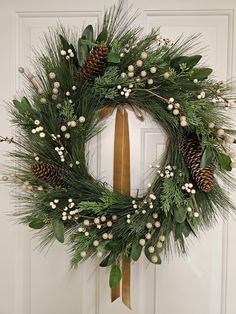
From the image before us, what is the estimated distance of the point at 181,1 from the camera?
3.91 feet

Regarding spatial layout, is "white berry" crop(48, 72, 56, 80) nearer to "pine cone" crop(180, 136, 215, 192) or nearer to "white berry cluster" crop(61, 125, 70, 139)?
"white berry cluster" crop(61, 125, 70, 139)

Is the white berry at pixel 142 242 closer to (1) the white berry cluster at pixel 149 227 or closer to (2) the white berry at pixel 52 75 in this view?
(1) the white berry cluster at pixel 149 227

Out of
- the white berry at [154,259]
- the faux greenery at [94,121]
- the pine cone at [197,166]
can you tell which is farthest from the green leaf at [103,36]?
the white berry at [154,259]

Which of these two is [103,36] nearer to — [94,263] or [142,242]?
[142,242]

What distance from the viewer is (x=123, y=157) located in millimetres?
1089

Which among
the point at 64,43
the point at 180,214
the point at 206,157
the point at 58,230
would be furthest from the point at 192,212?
the point at 64,43

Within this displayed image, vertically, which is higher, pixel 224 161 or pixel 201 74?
pixel 201 74

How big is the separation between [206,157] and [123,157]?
0.29 metres

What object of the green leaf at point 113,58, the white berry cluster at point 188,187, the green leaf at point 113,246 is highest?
the green leaf at point 113,58

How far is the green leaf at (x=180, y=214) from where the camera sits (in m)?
0.91

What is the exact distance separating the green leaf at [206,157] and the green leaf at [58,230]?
0.44 m

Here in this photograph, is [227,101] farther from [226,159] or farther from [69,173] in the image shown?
[69,173]

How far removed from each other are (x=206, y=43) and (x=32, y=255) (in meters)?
1.03

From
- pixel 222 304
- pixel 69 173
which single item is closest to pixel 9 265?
pixel 69 173
